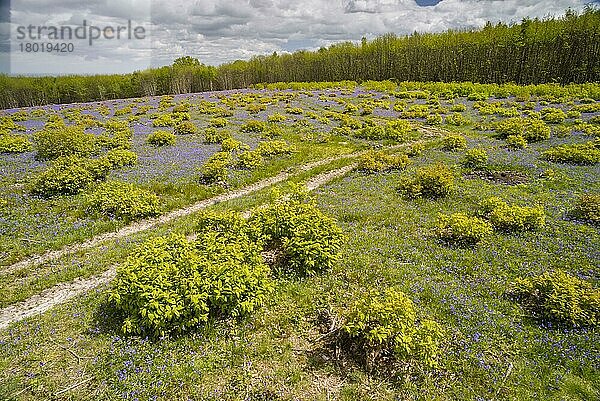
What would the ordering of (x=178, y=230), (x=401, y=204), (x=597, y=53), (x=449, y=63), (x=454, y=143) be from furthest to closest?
1. (x=449, y=63)
2. (x=597, y=53)
3. (x=454, y=143)
4. (x=401, y=204)
5. (x=178, y=230)

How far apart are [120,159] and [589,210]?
24840mm

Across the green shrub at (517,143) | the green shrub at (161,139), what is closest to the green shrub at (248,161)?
the green shrub at (161,139)

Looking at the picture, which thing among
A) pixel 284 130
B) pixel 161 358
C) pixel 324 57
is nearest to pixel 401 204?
pixel 161 358

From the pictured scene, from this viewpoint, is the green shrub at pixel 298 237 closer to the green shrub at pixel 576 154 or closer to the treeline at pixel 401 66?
the green shrub at pixel 576 154

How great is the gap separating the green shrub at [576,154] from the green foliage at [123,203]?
2360cm

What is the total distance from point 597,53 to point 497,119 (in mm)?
44154

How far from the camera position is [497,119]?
35.8m

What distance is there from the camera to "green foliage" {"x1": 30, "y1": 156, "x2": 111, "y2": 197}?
17.0 meters

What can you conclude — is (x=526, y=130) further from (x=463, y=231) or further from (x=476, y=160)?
(x=463, y=231)

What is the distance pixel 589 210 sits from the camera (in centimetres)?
1345

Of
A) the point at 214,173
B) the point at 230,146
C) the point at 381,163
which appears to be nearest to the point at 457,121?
the point at 381,163

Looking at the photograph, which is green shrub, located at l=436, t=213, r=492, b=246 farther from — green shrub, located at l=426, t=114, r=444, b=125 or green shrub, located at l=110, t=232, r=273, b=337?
green shrub, located at l=426, t=114, r=444, b=125

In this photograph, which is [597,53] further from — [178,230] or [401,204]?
[178,230]

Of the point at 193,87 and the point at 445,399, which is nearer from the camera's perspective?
the point at 445,399
